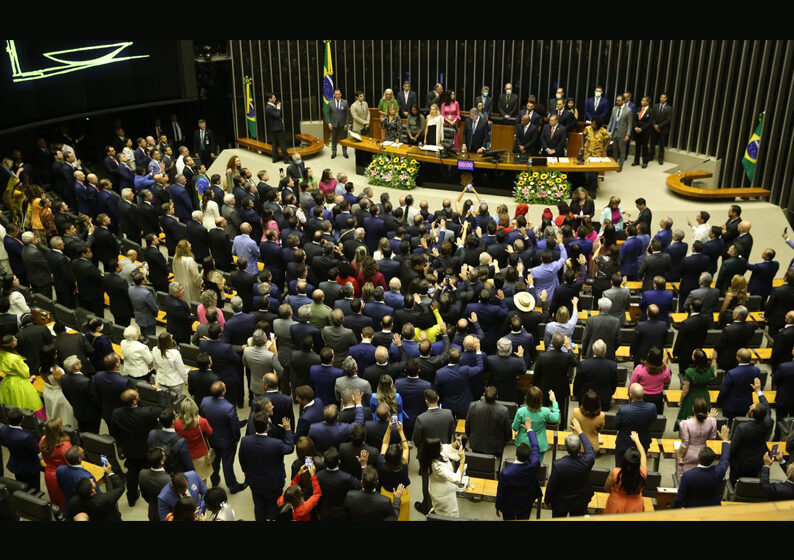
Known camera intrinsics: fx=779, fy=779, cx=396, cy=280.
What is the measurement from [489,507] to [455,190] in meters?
9.77

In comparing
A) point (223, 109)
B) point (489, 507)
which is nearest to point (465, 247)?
point (489, 507)

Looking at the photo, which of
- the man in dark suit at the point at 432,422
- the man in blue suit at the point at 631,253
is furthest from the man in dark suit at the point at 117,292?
the man in blue suit at the point at 631,253

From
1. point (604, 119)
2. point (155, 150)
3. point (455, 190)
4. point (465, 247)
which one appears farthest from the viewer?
point (604, 119)

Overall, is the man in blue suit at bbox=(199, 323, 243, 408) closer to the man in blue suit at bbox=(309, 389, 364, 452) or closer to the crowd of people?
the crowd of people

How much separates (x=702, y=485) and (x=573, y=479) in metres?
1.05

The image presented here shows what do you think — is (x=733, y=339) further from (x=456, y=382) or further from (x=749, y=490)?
(x=456, y=382)

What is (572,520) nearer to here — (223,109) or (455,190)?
(455,190)

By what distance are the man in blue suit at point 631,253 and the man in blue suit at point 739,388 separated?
3.31 meters

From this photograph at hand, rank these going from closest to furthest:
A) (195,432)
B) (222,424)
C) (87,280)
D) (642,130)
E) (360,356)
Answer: (195,432) < (222,424) < (360,356) < (87,280) < (642,130)

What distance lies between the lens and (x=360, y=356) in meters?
8.33

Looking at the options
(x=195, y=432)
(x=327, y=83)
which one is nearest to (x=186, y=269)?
(x=195, y=432)

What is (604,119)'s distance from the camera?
59.6ft

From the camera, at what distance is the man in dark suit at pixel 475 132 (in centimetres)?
1652

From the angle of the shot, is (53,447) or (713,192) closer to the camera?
(53,447)
